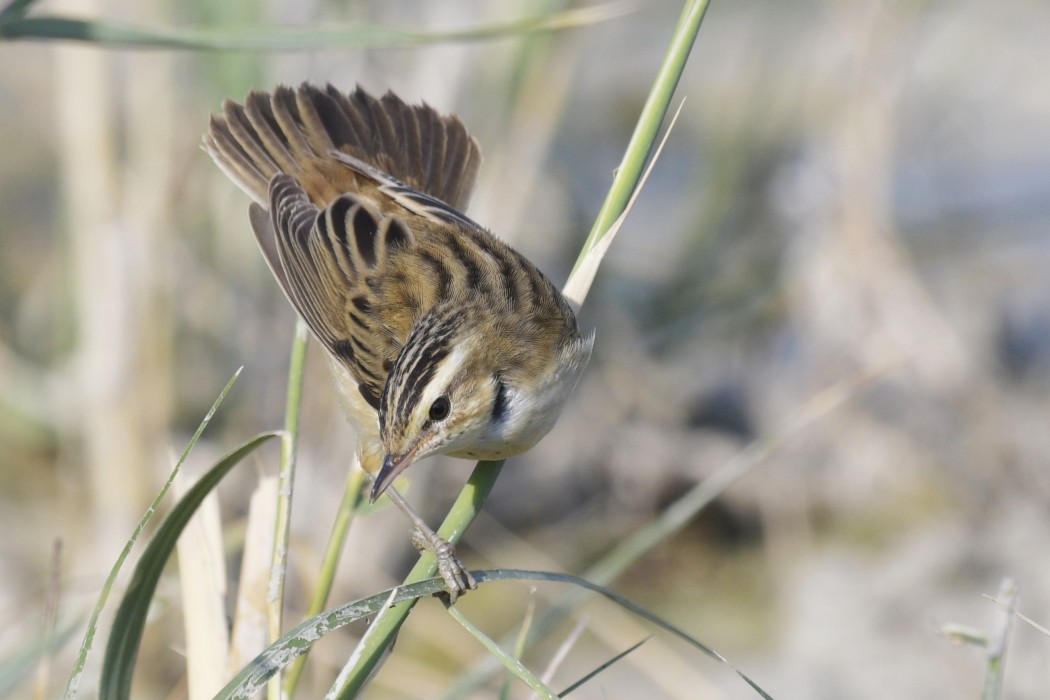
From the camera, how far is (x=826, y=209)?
4680 millimetres

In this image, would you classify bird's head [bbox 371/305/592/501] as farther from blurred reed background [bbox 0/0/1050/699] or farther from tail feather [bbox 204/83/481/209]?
blurred reed background [bbox 0/0/1050/699]

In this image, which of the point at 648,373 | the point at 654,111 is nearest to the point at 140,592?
the point at 654,111

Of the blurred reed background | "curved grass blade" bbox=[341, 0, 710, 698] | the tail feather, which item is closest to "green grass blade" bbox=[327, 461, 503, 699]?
"curved grass blade" bbox=[341, 0, 710, 698]

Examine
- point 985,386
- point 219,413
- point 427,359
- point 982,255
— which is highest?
point 982,255

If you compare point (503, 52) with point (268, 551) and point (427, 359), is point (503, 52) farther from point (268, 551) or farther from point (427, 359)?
point (268, 551)

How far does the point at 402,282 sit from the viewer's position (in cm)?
251

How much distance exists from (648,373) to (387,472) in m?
2.97

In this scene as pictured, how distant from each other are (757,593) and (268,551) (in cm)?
337

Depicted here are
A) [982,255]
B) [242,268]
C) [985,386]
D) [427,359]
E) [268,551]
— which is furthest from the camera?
[982,255]

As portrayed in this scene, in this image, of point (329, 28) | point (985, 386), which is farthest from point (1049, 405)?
point (329, 28)

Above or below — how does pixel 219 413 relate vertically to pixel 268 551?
above

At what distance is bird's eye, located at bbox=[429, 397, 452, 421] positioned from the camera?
204cm

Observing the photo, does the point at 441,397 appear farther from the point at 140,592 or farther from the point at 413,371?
the point at 140,592

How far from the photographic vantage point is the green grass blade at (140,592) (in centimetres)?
142
